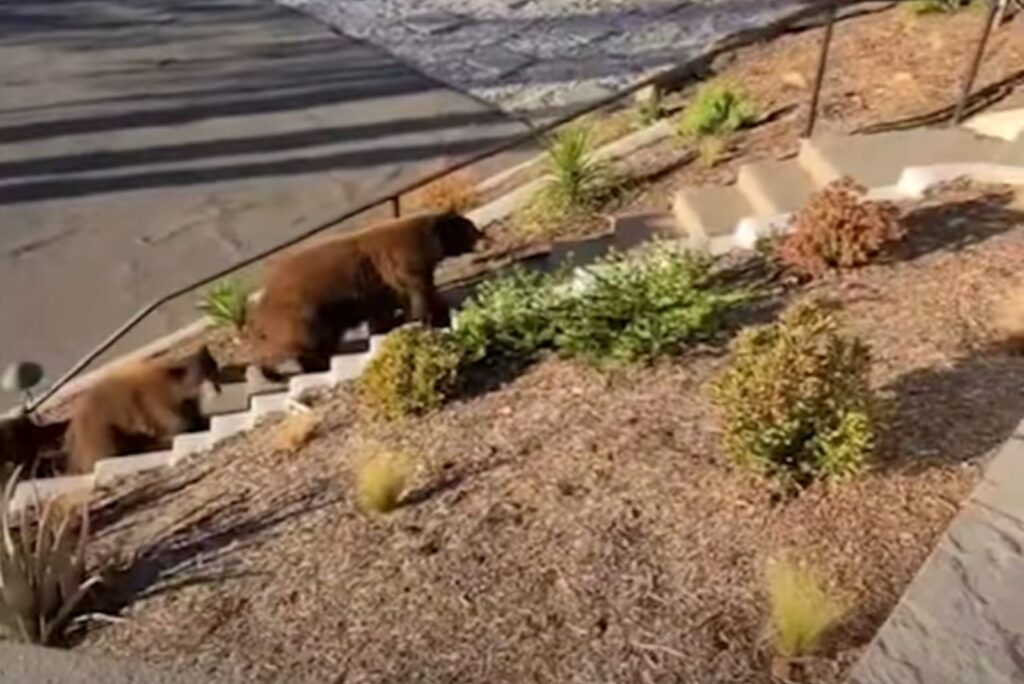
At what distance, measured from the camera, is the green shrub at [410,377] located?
5734 mm

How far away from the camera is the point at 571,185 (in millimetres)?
8328

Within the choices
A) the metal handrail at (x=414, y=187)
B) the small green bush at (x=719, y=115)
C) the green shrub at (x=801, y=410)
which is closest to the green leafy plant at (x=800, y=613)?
the green shrub at (x=801, y=410)

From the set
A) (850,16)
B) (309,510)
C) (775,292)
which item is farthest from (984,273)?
(850,16)

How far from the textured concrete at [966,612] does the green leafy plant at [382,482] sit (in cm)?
178

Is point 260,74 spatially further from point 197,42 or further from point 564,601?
point 564,601

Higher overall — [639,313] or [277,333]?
[639,313]

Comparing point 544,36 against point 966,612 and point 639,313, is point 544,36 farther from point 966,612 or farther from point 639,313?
point 966,612

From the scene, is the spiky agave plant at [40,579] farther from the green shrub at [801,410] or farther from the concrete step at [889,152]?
the concrete step at [889,152]

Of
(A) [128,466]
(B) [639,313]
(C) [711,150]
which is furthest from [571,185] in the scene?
(A) [128,466]

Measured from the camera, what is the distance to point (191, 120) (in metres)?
10.7

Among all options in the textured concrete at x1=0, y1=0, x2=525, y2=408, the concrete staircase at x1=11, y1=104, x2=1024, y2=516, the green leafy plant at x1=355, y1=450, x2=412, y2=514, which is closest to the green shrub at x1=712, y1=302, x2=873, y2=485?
the green leafy plant at x1=355, y1=450, x2=412, y2=514

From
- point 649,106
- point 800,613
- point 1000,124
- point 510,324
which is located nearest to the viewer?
point 800,613

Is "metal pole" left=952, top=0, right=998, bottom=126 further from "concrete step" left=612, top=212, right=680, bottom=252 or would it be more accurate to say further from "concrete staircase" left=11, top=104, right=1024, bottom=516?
"concrete step" left=612, top=212, right=680, bottom=252

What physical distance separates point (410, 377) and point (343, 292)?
1671 mm
